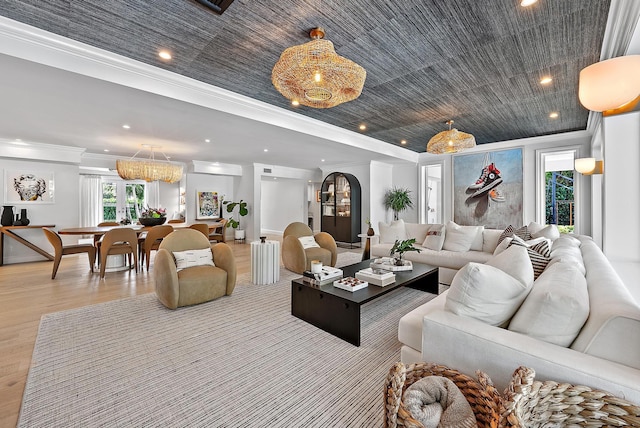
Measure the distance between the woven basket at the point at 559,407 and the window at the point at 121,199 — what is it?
30.8 feet

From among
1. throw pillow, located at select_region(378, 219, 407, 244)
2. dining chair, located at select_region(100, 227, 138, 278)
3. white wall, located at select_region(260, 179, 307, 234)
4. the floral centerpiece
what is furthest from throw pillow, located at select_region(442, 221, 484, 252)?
white wall, located at select_region(260, 179, 307, 234)

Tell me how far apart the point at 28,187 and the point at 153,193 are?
110 inches

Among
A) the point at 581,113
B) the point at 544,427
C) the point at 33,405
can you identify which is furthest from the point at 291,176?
the point at 544,427

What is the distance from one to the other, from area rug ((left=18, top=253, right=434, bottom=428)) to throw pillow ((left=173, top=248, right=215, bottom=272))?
54 cm

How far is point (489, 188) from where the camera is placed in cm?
634

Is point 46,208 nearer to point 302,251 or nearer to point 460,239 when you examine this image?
point 302,251

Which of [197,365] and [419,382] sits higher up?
[419,382]

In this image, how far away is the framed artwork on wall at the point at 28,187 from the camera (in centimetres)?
567

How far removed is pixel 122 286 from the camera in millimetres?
4059

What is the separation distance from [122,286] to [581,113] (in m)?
7.65

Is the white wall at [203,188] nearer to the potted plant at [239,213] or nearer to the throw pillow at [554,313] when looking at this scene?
the potted plant at [239,213]

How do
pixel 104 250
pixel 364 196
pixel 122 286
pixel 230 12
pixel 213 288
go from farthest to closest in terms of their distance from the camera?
1. pixel 364 196
2. pixel 104 250
3. pixel 122 286
4. pixel 213 288
5. pixel 230 12

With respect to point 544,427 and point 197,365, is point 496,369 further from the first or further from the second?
point 197,365

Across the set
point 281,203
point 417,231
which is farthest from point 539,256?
point 281,203
